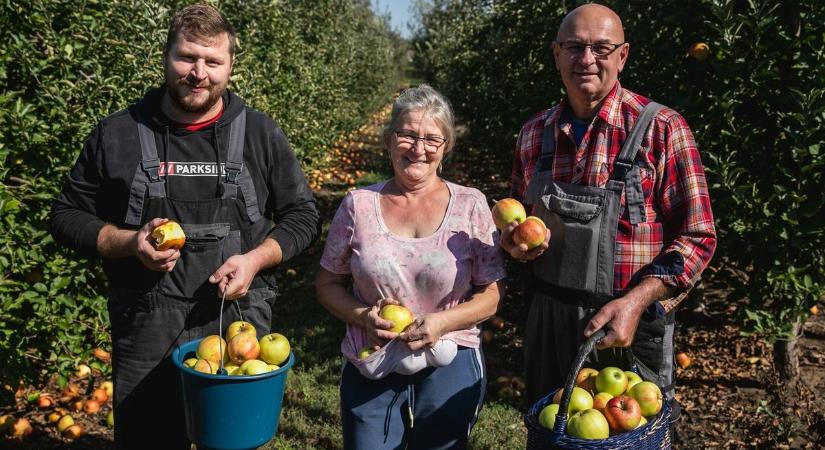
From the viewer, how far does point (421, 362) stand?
2350 millimetres

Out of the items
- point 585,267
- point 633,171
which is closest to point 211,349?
point 585,267

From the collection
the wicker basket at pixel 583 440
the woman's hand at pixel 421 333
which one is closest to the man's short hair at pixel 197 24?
the woman's hand at pixel 421 333

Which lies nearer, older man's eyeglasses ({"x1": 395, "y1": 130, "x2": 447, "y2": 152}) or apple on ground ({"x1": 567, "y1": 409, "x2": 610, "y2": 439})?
apple on ground ({"x1": 567, "y1": 409, "x2": 610, "y2": 439})

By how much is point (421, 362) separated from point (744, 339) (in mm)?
3893

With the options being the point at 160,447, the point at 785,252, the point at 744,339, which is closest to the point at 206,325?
the point at 160,447

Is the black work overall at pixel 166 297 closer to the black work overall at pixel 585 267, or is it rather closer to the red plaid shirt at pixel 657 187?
the black work overall at pixel 585 267

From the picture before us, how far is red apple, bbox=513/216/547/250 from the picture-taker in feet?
7.89

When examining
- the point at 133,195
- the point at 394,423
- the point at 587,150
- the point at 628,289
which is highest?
the point at 587,150

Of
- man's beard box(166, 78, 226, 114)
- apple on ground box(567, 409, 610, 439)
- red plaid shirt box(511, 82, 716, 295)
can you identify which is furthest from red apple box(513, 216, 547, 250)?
man's beard box(166, 78, 226, 114)

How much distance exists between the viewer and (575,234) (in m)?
2.51

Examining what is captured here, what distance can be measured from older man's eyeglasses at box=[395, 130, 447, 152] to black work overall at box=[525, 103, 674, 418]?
479mm

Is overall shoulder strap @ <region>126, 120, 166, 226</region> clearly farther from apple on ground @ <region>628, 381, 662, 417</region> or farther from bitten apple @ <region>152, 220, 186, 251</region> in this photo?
apple on ground @ <region>628, 381, 662, 417</region>

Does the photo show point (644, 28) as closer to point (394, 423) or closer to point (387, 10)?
point (394, 423)

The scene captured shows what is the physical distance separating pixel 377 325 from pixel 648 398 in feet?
2.80
